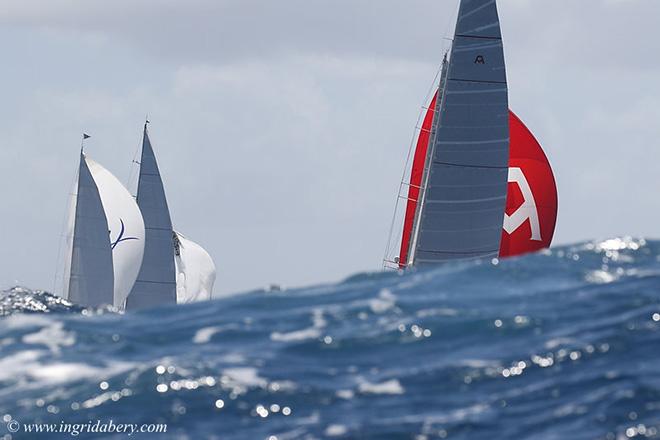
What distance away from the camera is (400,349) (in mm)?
18031

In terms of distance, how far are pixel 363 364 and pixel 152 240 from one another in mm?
44207

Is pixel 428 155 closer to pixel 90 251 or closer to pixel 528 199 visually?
pixel 528 199

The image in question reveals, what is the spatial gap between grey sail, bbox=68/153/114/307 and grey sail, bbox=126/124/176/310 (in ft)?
18.8

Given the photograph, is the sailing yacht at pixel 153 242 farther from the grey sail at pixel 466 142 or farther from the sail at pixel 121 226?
the grey sail at pixel 466 142

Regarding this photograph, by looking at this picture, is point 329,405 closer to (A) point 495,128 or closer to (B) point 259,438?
(B) point 259,438

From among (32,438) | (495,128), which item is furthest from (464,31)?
(32,438)

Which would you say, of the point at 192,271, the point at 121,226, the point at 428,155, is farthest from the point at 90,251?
the point at 428,155

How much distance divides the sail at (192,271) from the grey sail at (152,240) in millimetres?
6727

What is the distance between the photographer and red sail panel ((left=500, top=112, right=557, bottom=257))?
4403cm

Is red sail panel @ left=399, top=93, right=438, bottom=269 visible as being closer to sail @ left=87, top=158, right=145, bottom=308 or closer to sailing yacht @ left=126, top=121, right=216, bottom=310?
sail @ left=87, top=158, right=145, bottom=308

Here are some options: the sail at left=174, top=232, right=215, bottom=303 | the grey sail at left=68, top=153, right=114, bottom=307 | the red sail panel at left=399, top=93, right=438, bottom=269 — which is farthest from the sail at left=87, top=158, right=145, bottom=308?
the red sail panel at left=399, top=93, right=438, bottom=269

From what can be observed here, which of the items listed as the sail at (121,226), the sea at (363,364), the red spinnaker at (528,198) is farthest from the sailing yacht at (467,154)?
the sail at (121,226)

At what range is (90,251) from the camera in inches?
2156

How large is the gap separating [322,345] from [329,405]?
7.07ft
